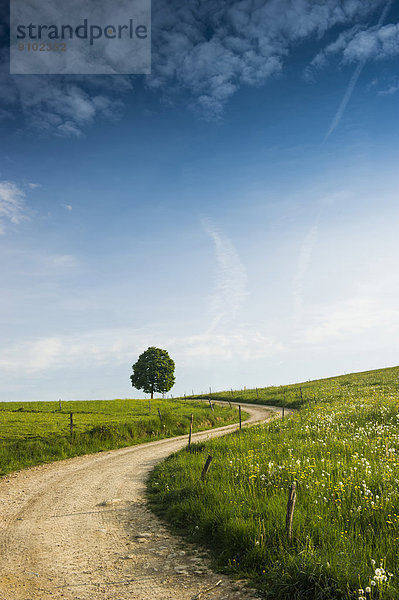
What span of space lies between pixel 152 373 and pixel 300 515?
75023mm

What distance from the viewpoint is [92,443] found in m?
26.2

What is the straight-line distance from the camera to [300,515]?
9.24 meters

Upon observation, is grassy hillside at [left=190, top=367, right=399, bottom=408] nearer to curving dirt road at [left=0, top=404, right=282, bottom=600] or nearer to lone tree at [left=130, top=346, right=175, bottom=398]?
lone tree at [left=130, top=346, right=175, bottom=398]

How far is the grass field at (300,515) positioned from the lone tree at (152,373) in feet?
216

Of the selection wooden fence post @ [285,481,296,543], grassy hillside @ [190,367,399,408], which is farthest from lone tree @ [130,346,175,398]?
wooden fence post @ [285,481,296,543]

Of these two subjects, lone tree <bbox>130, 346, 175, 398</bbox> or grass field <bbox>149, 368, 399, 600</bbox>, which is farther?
lone tree <bbox>130, 346, 175, 398</bbox>

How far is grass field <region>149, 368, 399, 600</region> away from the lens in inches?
275

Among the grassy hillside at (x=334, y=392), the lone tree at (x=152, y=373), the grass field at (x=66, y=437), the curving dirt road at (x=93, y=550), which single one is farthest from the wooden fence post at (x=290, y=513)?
the lone tree at (x=152, y=373)

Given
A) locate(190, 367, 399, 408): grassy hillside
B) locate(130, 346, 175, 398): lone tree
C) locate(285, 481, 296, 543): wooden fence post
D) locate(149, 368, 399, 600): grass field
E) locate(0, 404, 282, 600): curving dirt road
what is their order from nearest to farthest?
locate(149, 368, 399, 600): grass field → locate(0, 404, 282, 600): curving dirt road → locate(285, 481, 296, 543): wooden fence post → locate(190, 367, 399, 408): grassy hillside → locate(130, 346, 175, 398): lone tree

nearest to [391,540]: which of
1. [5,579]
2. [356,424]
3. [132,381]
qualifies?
[5,579]

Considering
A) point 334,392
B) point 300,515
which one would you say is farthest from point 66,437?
point 334,392

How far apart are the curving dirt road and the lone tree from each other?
6637cm

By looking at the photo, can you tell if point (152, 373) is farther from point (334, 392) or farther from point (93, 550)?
point (93, 550)

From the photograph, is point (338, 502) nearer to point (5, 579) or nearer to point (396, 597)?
point (396, 597)
